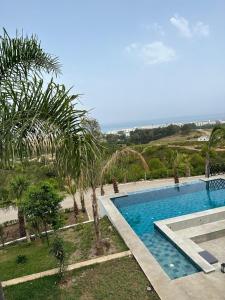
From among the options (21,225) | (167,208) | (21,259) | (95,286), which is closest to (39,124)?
(95,286)

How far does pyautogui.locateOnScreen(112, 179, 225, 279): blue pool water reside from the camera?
29.6 ft

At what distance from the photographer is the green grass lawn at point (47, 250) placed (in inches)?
363

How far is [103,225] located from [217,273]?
592 cm

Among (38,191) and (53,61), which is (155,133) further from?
(53,61)

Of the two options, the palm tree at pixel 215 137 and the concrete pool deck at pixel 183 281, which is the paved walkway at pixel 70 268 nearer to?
the concrete pool deck at pixel 183 281

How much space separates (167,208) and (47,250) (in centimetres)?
694

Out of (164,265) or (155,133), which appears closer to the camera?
(164,265)

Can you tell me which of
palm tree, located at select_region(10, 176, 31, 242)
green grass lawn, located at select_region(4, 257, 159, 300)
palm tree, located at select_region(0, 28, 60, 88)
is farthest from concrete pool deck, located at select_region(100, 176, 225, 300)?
palm tree, located at select_region(0, 28, 60, 88)

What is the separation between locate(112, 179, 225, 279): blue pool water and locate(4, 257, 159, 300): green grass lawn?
120 centimetres

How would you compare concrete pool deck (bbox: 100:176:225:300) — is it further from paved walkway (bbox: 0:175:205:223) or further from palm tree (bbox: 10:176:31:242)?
paved walkway (bbox: 0:175:205:223)

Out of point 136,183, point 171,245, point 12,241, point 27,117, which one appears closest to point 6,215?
point 12,241

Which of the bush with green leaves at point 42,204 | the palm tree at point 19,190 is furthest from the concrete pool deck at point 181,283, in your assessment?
the palm tree at point 19,190

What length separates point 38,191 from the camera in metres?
11.4

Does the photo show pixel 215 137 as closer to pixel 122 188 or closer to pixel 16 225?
pixel 122 188
